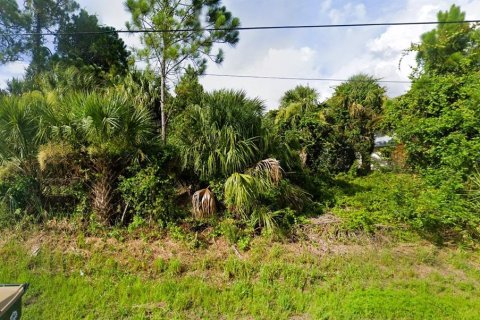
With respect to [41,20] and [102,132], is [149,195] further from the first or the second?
[41,20]

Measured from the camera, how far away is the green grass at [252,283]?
3.20 meters

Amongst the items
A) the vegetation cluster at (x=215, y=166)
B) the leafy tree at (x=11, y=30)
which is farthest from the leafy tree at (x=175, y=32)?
the leafy tree at (x=11, y=30)

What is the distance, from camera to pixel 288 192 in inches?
215

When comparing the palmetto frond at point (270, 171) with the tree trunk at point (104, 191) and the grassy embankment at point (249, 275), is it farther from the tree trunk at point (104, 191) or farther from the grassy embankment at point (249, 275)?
the tree trunk at point (104, 191)

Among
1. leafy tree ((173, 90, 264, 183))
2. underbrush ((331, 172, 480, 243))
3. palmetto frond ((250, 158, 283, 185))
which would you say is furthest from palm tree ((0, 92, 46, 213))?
underbrush ((331, 172, 480, 243))

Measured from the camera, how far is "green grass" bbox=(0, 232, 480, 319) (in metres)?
3.20

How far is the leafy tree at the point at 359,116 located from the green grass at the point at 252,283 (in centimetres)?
600

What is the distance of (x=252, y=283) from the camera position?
386 cm

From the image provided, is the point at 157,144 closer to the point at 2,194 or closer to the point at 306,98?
the point at 2,194

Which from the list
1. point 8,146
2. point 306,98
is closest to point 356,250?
point 8,146

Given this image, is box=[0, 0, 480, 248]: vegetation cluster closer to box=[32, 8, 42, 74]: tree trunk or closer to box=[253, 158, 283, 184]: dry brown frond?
box=[253, 158, 283, 184]: dry brown frond

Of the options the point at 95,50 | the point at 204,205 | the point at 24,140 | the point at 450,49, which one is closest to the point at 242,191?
the point at 204,205

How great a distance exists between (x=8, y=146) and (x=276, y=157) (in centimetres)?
491

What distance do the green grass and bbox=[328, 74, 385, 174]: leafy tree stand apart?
5997 millimetres
